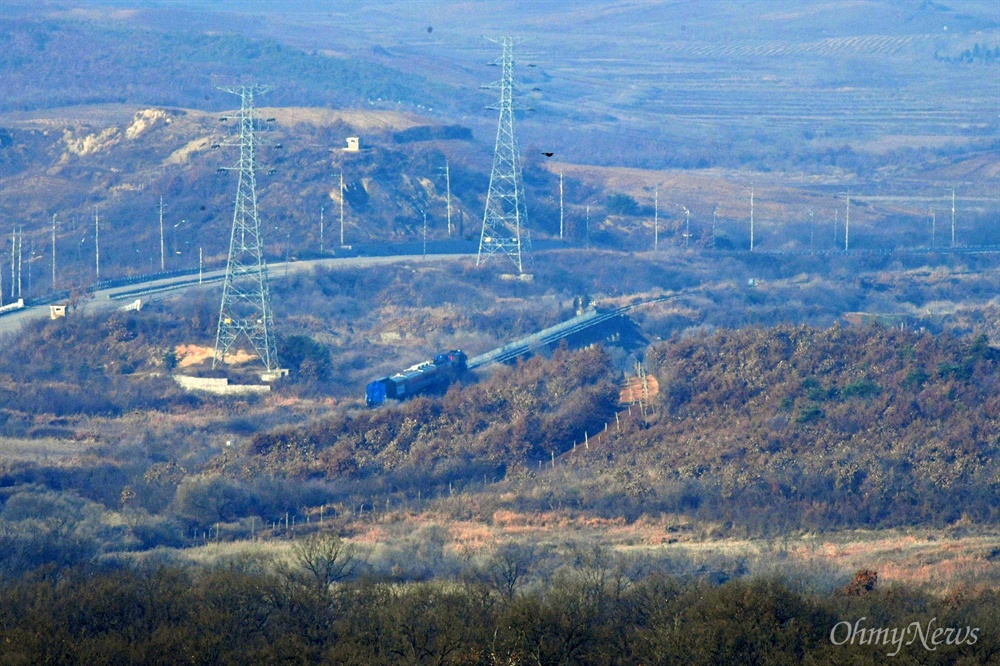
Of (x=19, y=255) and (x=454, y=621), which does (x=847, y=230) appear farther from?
(x=454, y=621)

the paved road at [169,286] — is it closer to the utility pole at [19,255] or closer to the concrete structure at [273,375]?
the utility pole at [19,255]

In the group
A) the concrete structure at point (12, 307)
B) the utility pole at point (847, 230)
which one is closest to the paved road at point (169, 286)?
the concrete structure at point (12, 307)

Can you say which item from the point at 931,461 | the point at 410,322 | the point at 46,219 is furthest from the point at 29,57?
the point at 931,461

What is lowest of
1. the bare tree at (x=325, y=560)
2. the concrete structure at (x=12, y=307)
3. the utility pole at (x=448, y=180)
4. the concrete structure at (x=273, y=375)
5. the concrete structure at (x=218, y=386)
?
the concrete structure at (x=218, y=386)

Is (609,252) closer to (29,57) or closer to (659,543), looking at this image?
(659,543)

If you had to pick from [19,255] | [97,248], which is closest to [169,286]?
[97,248]

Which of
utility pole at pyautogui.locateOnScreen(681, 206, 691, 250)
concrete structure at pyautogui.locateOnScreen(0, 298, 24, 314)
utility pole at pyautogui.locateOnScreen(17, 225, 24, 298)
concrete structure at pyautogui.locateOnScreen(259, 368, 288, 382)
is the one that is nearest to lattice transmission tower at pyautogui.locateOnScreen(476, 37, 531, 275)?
utility pole at pyautogui.locateOnScreen(681, 206, 691, 250)

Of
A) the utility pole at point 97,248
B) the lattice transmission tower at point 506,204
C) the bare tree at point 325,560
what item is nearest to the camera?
the bare tree at point 325,560
